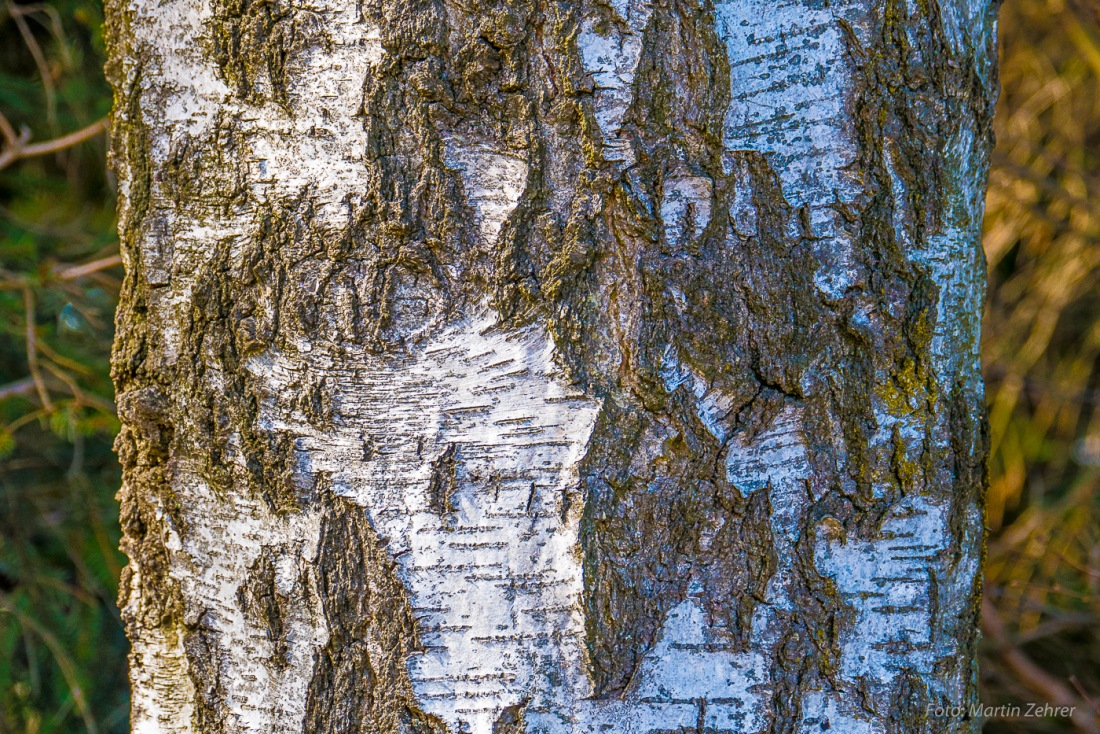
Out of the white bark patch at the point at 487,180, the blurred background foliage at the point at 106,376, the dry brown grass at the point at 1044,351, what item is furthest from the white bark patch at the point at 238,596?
the dry brown grass at the point at 1044,351

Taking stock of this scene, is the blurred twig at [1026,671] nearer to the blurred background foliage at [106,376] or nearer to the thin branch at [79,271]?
the blurred background foliage at [106,376]

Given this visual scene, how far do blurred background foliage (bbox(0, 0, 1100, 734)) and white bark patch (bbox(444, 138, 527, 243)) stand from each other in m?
0.91

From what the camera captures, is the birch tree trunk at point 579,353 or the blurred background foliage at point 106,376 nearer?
the birch tree trunk at point 579,353

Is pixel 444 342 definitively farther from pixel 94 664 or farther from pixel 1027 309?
pixel 1027 309

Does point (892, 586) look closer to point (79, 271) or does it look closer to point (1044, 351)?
point (79, 271)

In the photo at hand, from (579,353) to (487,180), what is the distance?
164 millimetres

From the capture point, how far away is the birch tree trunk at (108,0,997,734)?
62 centimetres

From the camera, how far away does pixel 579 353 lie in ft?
2.06

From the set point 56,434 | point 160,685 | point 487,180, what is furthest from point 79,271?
point 487,180

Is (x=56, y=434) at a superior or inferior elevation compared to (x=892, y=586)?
superior

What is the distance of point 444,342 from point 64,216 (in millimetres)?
1844

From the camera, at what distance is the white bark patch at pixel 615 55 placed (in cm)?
60

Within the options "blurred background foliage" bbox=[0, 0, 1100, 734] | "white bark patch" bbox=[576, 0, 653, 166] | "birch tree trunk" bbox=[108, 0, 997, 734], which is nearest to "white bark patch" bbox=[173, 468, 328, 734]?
"birch tree trunk" bbox=[108, 0, 997, 734]

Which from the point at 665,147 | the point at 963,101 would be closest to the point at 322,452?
the point at 665,147
